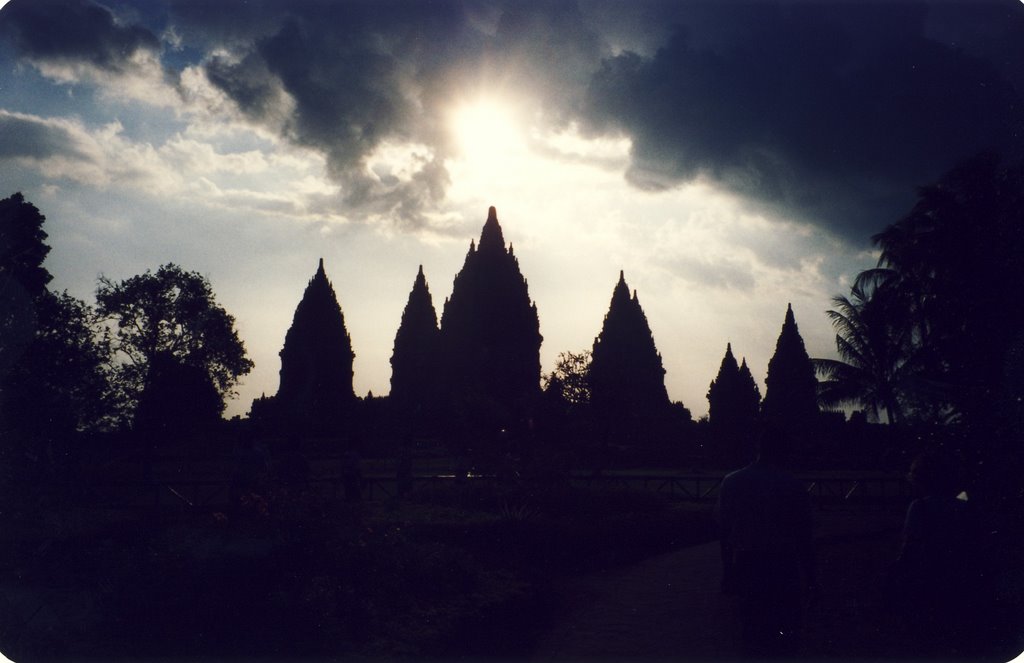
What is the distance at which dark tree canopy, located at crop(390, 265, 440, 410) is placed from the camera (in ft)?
174

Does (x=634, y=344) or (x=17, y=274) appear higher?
(x=634, y=344)

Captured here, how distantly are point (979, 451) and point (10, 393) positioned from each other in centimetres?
1506

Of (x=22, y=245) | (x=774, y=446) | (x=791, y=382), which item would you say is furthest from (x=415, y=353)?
(x=774, y=446)

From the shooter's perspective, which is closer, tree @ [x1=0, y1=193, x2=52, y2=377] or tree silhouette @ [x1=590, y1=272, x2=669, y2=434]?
tree @ [x1=0, y1=193, x2=52, y2=377]

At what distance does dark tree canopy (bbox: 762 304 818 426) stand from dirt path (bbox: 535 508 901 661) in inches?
895

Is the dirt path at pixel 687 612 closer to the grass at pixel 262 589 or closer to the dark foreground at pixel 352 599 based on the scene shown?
the dark foreground at pixel 352 599

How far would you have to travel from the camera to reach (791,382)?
3588 cm

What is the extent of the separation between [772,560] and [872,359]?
26846 millimetres

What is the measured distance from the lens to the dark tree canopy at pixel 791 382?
3441 centimetres

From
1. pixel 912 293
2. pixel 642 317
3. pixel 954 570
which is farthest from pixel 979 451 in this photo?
pixel 642 317

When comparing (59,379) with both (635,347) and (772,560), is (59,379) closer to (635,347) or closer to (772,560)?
(772,560)

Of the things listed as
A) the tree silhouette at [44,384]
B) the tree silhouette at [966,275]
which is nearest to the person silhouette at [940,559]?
the tree silhouette at [966,275]

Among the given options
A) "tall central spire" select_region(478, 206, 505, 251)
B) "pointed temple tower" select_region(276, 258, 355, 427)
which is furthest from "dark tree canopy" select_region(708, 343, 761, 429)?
"pointed temple tower" select_region(276, 258, 355, 427)

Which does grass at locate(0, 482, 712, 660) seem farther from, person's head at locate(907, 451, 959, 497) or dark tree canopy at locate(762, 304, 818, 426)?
dark tree canopy at locate(762, 304, 818, 426)
